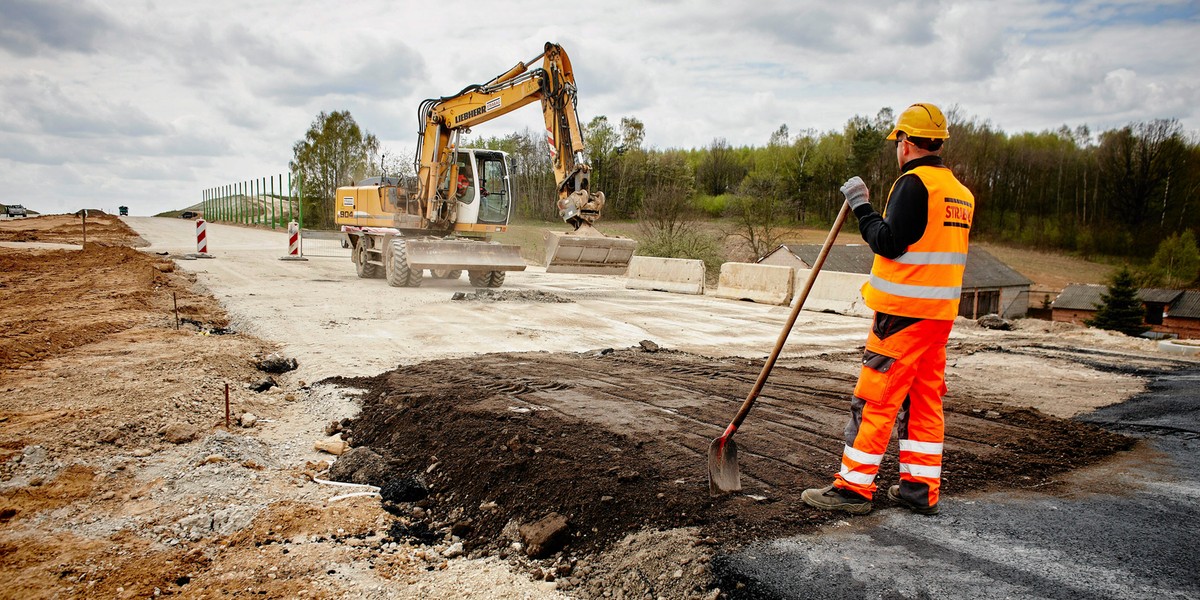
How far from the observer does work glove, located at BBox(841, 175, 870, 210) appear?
3584mm

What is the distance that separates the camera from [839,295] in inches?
537

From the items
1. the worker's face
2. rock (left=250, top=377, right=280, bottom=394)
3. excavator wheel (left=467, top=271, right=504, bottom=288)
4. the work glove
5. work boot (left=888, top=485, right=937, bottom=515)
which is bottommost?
rock (left=250, top=377, right=280, bottom=394)

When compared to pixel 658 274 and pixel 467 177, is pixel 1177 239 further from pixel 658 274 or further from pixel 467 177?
pixel 467 177

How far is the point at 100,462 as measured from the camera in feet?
14.9

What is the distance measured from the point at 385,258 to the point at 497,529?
12.9 meters

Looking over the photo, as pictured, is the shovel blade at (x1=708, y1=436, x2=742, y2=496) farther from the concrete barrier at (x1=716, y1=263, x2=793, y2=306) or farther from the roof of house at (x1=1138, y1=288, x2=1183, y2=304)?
the roof of house at (x1=1138, y1=288, x2=1183, y2=304)

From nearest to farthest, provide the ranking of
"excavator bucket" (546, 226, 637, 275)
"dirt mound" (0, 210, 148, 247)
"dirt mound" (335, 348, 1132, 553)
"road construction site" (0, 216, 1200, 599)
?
"road construction site" (0, 216, 1200, 599), "dirt mound" (335, 348, 1132, 553), "excavator bucket" (546, 226, 637, 275), "dirt mound" (0, 210, 148, 247)

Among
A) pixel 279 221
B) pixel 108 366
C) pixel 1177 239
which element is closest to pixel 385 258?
pixel 108 366

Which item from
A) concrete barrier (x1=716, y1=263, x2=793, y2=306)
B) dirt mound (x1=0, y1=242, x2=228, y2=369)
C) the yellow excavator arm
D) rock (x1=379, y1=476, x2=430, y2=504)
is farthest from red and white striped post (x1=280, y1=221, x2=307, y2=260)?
rock (x1=379, y1=476, x2=430, y2=504)

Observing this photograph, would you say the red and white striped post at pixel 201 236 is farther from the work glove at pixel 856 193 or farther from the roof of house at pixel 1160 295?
the roof of house at pixel 1160 295

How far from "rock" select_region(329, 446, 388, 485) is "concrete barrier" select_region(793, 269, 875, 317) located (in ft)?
33.2

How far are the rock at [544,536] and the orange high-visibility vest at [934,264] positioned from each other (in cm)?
192

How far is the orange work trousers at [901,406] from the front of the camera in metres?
3.45

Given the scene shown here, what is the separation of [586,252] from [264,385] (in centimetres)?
798
